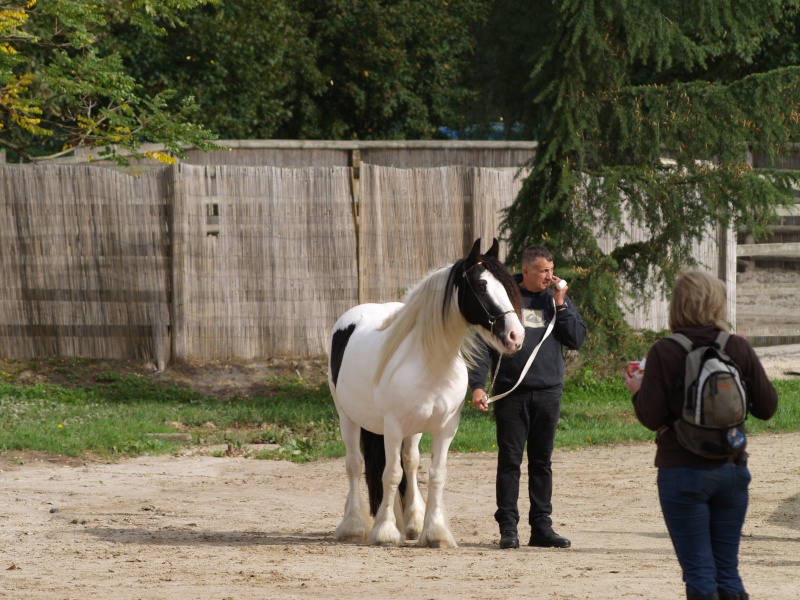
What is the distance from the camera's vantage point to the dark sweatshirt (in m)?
7.21

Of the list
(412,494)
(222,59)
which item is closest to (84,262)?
(222,59)

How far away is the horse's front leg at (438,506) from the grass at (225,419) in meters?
3.52

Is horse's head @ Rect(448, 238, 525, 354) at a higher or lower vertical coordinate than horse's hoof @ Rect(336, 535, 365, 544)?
higher

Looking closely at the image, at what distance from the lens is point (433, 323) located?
705 centimetres

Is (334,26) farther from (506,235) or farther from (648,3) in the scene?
(648,3)

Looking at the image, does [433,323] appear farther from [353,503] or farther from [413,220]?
[413,220]

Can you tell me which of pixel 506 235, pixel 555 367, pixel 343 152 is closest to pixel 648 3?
pixel 506 235

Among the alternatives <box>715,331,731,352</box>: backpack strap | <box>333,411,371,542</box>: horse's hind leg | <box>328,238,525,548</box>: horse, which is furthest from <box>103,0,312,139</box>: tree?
<box>715,331,731,352</box>: backpack strap

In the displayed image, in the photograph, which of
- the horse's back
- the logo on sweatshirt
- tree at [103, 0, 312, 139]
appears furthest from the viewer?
tree at [103, 0, 312, 139]

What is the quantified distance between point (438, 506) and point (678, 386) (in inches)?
117

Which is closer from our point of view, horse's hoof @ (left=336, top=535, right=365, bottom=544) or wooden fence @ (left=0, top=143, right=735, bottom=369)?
horse's hoof @ (left=336, top=535, right=365, bottom=544)

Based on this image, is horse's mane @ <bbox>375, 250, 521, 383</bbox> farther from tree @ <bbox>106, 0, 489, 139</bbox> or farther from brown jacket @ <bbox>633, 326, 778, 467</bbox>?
tree @ <bbox>106, 0, 489, 139</bbox>

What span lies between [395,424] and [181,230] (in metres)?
7.61

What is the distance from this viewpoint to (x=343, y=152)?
17.6 metres
